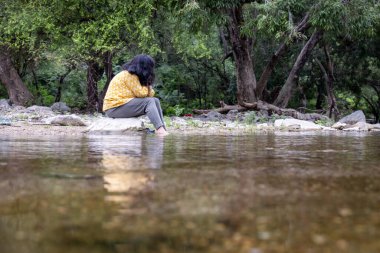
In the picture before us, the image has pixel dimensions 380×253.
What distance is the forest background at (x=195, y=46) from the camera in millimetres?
15227

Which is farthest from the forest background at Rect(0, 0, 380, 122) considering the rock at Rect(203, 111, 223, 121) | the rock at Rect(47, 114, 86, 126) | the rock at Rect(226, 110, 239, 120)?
the rock at Rect(47, 114, 86, 126)

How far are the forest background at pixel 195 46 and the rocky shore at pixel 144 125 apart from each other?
2.14 metres

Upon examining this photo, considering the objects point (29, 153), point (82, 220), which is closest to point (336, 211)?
point (82, 220)

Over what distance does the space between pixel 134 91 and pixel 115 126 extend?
615mm

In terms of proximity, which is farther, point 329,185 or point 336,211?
point 329,185

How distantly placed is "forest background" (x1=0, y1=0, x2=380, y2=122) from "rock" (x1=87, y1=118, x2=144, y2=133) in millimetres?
6530

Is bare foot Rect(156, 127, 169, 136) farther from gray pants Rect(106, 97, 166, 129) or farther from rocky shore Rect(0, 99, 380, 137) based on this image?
rocky shore Rect(0, 99, 380, 137)

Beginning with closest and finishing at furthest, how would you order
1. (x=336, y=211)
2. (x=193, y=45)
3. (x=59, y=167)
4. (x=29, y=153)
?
(x=336, y=211) → (x=59, y=167) → (x=29, y=153) → (x=193, y=45)

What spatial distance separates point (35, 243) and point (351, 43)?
24054 millimetres

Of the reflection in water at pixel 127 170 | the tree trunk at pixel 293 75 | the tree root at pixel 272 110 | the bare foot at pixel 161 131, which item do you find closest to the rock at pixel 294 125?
the tree root at pixel 272 110

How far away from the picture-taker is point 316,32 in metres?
18.5

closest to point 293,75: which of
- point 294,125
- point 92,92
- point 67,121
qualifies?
point 92,92

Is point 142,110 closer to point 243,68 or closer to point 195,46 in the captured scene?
point 195,46

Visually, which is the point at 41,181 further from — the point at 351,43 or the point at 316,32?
the point at 351,43
